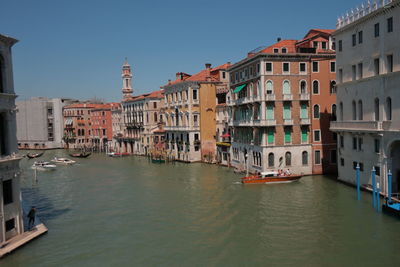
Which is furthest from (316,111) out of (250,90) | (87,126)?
(87,126)

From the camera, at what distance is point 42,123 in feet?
225

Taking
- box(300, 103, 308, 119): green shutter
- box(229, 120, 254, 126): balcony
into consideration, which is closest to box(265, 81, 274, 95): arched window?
box(300, 103, 308, 119): green shutter

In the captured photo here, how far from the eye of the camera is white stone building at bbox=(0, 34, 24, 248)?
1262 cm

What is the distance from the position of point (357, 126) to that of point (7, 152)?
57.6 feet

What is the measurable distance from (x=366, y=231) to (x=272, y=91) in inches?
549

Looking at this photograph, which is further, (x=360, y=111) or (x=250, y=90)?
(x=250, y=90)

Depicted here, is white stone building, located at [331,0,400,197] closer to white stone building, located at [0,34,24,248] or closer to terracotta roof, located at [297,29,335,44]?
terracotta roof, located at [297,29,335,44]

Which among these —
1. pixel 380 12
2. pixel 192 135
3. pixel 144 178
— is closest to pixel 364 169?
pixel 380 12

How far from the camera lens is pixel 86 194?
24094 millimetres

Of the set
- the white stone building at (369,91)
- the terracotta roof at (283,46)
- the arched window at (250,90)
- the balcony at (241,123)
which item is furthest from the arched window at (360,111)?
the arched window at (250,90)

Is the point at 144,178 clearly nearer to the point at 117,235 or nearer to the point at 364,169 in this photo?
the point at 117,235

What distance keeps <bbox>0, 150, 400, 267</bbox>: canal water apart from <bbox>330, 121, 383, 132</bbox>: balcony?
11.7 ft

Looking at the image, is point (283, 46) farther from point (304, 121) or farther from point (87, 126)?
point (87, 126)

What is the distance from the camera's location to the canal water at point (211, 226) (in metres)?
12.5
